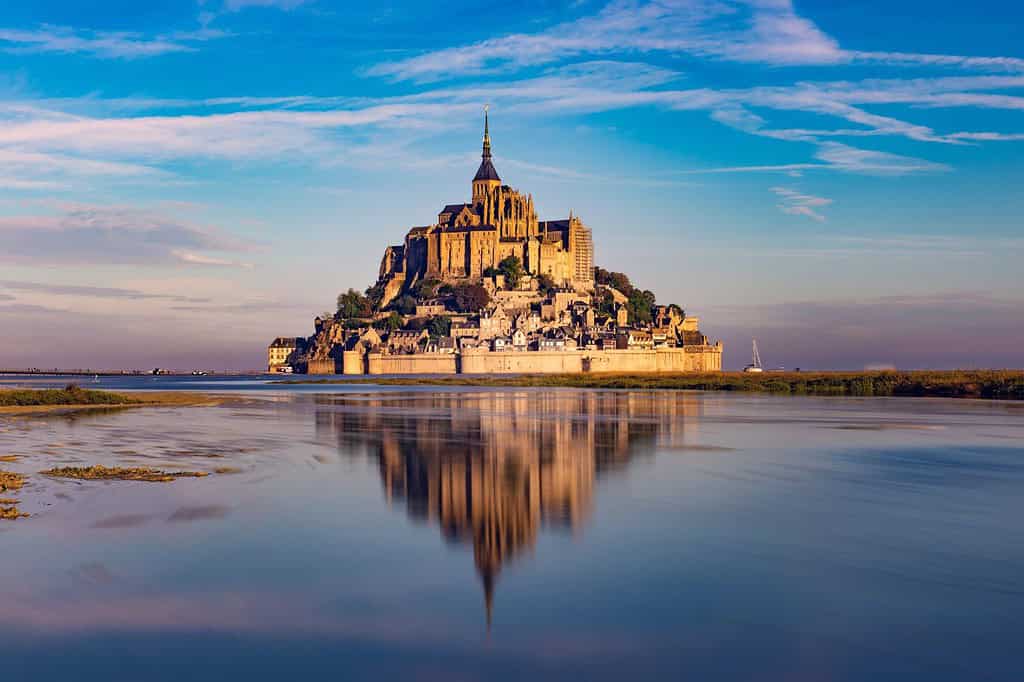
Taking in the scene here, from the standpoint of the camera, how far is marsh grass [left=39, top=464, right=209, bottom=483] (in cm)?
1622

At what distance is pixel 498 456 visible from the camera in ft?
68.3

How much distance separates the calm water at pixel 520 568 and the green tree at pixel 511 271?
386 ft

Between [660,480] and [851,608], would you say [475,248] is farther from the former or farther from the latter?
[851,608]

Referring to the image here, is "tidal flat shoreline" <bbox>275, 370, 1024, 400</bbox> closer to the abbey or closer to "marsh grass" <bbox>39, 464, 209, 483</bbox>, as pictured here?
"marsh grass" <bbox>39, 464, 209, 483</bbox>

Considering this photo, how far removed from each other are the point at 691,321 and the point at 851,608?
491ft

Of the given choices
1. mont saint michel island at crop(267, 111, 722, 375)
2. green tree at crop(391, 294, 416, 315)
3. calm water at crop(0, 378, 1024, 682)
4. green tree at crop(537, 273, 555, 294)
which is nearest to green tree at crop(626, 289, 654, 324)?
mont saint michel island at crop(267, 111, 722, 375)

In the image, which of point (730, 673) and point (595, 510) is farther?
point (595, 510)

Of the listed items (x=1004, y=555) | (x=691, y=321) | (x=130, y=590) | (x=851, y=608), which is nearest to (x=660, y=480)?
(x=1004, y=555)

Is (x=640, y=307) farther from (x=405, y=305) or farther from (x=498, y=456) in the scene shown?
(x=498, y=456)

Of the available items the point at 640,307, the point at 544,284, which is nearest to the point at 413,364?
the point at 544,284

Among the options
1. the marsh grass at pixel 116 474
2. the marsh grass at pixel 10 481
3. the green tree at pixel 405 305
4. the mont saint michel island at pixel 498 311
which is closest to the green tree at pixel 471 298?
the mont saint michel island at pixel 498 311

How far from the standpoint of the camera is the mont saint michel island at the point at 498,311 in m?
131

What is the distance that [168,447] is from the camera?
22.6 m

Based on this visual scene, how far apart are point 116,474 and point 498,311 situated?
118586 mm
